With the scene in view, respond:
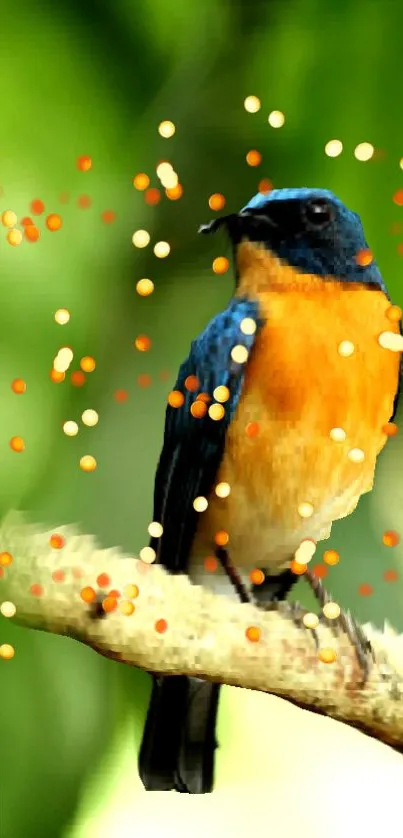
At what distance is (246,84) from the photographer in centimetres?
129

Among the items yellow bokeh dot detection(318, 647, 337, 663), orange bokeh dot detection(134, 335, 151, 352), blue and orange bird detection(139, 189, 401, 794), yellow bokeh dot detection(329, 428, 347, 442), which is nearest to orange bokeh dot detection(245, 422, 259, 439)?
blue and orange bird detection(139, 189, 401, 794)

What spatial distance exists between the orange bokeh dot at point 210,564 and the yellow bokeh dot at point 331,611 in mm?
165

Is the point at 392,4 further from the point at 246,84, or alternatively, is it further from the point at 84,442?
the point at 84,442

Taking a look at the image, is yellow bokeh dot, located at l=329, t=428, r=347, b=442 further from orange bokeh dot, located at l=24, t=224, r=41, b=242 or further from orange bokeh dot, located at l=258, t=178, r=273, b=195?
orange bokeh dot, located at l=24, t=224, r=41, b=242

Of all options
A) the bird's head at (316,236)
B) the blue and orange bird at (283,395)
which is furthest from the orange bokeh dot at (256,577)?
the bird's head at (316,236)

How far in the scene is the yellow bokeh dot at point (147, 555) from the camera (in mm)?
1276

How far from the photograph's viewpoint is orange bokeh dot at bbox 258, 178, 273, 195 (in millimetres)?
1258

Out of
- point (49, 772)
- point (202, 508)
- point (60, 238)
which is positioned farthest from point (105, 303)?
point (49, 772)

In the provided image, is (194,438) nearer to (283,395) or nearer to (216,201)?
(283,395)

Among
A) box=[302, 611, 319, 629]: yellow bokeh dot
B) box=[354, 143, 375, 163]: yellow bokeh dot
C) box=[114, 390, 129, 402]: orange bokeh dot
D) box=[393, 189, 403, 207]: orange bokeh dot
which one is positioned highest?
box=[354, 143, 375, 163]: yellow bokeh dot

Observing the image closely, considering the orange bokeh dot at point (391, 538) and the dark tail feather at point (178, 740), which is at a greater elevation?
the orange bokeh dot at point (391, 538)

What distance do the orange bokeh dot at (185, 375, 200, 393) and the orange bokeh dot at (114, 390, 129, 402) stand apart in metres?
0.11

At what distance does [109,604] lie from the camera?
4.03ft

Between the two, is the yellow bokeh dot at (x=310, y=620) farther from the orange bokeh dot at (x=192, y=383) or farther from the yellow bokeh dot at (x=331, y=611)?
the orange bokeh dot at (x=192, y=383)
